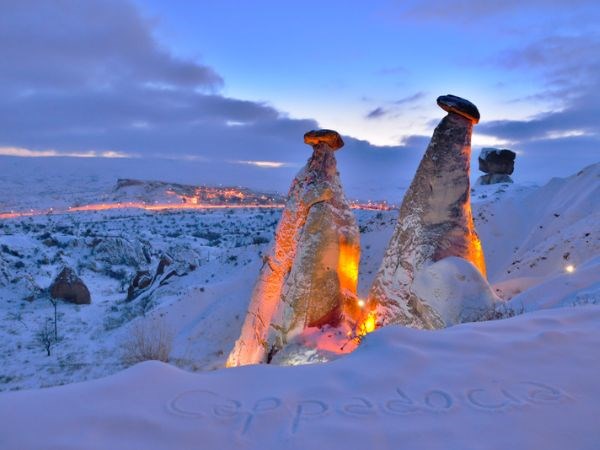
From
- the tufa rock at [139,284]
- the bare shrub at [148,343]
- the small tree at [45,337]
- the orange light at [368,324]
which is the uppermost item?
the orange light at [368,324]

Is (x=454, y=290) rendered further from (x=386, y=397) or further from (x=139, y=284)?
(x=139, y=284)

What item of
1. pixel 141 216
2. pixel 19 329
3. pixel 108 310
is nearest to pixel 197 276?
pixel 108 310

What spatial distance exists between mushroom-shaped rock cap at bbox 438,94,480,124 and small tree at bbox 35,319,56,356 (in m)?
11.0

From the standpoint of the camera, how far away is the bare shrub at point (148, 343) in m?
10.2

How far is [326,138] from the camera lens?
8.05 meters

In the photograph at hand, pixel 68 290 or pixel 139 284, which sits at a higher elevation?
pixel 139 284

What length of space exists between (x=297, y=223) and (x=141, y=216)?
3596cm

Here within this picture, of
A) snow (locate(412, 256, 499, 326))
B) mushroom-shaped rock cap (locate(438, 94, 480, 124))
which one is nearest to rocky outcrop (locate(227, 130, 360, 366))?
snow (locate(412, 256, 499, 326))

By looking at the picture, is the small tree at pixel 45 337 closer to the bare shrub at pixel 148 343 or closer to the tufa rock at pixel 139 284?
the bare shrub at pixel 148 343

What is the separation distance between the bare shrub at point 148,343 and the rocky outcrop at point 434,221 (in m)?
5.01

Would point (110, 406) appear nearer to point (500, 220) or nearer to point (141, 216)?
point (500, 220)

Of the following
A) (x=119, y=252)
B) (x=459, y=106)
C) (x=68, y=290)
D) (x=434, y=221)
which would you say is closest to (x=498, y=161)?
(x=459, y=106)

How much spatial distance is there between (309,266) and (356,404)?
4.80 m

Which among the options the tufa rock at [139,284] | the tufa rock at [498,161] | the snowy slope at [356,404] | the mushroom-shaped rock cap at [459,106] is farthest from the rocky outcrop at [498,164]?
the snowy slope at [356,404]
